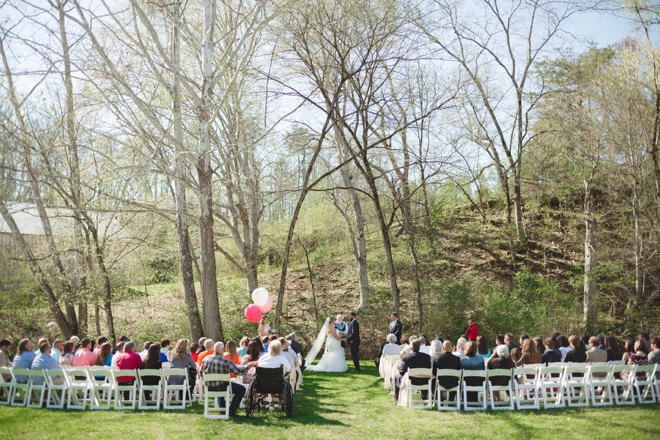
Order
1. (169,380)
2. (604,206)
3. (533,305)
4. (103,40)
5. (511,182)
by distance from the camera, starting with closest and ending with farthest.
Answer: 1. (169,380)
2. (103,40)
3. (533,305)
4. (604,206)
5. (511,182)

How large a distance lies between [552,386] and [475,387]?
138 cm

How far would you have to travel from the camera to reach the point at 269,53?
16.2 metres

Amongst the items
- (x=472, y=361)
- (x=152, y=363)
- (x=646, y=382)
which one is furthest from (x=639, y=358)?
(x=152, y=363)

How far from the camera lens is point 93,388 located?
8.43 m

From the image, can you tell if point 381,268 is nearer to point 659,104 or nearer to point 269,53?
point 269,53

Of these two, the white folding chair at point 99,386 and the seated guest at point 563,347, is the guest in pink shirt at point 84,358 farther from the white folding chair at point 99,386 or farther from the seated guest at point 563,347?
the seated guest at point 563,347

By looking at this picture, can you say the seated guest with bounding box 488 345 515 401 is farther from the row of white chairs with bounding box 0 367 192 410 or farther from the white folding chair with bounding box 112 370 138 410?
the white folding chair with bounding box 112 370 138 410

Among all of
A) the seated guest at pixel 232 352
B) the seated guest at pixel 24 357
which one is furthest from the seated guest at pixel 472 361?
the seated guest at pixel 24 357

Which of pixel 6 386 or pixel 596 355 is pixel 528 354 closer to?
pixel 596 355

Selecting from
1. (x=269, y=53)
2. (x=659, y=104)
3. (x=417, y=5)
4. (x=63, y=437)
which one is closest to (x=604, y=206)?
(x=659, y=104)

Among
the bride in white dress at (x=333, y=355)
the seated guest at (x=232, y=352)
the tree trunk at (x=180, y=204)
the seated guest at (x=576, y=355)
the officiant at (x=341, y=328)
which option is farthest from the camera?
the officiant at (x=341, y=328)

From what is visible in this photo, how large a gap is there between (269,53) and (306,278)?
10098 millimetres

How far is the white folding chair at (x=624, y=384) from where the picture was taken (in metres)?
8.57

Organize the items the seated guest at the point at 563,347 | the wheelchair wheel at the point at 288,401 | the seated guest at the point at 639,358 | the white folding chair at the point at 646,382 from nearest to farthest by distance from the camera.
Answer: the wheelchair wheel at the point at 288,401 < the white folding chair at the point at 646,382 < the seated guest at the point at 639,358 < the seated guest at the point at 563,347
